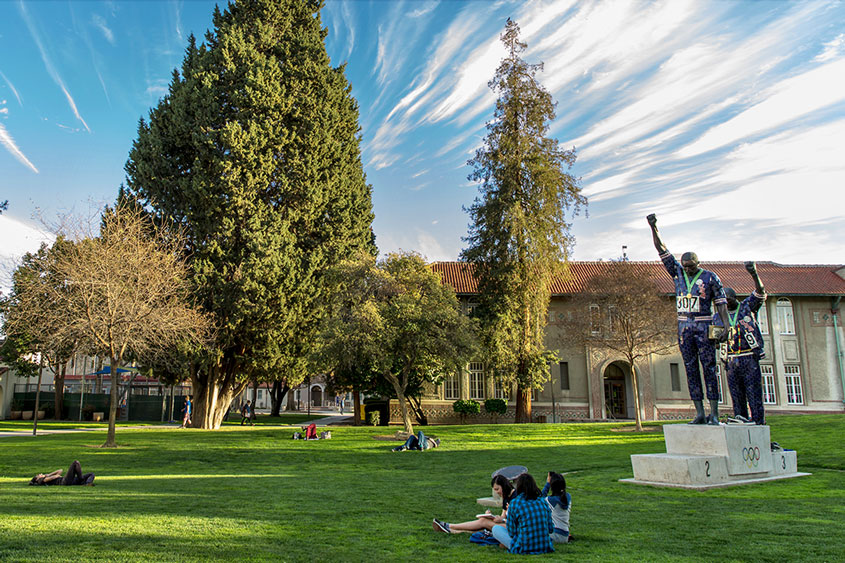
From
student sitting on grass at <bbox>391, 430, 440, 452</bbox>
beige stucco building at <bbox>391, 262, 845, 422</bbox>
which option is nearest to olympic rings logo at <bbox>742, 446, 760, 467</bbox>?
student sitting on grass at <bbox>391, 430, 440, 452</bbox>

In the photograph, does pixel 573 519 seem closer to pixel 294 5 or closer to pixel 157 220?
pixel 157 220

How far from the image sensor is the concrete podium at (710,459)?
1046 cm

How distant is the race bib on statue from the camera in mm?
11734

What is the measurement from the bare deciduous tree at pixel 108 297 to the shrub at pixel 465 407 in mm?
19617

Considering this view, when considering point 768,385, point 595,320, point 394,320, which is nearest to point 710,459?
point 394,320

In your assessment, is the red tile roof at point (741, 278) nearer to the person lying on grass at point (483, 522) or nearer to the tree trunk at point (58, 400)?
the tree trunk at point (58, 400)

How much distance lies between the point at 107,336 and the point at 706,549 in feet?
67.1

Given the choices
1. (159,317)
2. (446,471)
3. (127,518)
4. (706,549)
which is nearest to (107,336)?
(159,317)

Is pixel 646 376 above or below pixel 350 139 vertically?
below

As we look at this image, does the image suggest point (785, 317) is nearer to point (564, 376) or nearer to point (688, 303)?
point (564, 376)

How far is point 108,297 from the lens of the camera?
63.6ft

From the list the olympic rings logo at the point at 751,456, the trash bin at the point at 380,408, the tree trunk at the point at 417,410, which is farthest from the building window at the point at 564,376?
the olympic rings logo at the point at 751,456

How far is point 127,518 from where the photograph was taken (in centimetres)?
746

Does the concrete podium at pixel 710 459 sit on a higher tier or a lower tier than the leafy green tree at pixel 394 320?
lower
